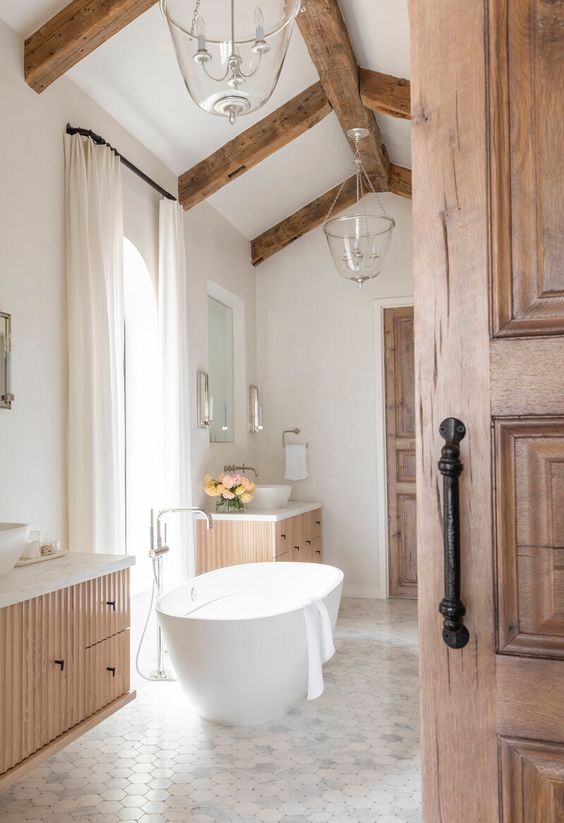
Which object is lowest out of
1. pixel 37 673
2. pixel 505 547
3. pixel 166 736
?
pixel 166 736

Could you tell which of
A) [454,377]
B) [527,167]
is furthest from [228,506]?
[527,167]

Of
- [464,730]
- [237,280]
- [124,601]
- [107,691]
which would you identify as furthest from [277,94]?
[464,730]

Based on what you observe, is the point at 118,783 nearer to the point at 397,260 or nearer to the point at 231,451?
the point at 231,451

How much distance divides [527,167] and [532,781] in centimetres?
82

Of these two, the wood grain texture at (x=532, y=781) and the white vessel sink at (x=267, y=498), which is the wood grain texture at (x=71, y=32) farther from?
the wood grain texture at (x=532, y=781)


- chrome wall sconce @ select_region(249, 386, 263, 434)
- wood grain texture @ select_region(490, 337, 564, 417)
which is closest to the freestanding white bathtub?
wood grain texture @ select_region(490, 337, 564, 417)

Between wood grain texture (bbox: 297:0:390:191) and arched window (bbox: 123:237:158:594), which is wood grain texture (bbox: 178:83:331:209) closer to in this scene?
wood grain texture (bbox: 297:0:390:191)

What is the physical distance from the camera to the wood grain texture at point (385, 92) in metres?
3.90

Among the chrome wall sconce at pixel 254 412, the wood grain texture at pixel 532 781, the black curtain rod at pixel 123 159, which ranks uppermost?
the black curtain rod at pixel 123 159

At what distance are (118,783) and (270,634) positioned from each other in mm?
778

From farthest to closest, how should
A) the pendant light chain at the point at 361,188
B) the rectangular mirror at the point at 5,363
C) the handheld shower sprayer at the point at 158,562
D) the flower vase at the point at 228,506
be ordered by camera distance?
the pendant light chain at the point at 361,188 → the flower vase at the point at 228,506 → the handheld shower sprayer at the point at 158,562 → the rectangular mirror at the point at 5,363

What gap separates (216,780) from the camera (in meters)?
2.52

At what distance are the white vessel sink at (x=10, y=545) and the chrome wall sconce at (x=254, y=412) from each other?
11.1 ft

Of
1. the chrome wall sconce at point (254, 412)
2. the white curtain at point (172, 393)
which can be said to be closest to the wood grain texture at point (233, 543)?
the white curtain at point (172, 393)
